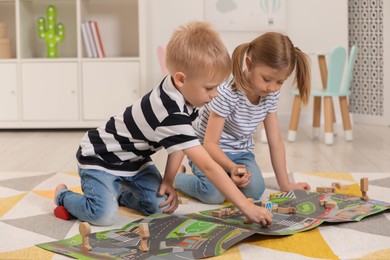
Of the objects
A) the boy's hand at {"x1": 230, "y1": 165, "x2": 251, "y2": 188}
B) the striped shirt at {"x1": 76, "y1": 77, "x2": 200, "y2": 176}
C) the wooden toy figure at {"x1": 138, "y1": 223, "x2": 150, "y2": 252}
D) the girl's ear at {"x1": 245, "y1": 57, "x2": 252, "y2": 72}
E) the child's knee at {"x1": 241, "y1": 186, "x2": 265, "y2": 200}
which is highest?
the girl's ear at {"x1": 245, "y1": 57, "x2": 252, "y2": 72}

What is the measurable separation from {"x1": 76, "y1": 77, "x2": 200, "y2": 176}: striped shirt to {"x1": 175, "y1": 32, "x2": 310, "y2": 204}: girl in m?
0.19

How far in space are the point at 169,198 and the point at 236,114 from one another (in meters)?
0.35

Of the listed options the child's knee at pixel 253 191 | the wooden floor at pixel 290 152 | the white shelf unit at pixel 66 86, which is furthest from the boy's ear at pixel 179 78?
the white shelf unit at pixel 66 86

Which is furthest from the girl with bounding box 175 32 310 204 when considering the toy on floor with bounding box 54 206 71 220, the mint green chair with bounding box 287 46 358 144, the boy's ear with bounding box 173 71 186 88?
the mint green chair with bounding box 287 46 358 144

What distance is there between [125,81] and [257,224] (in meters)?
2.20

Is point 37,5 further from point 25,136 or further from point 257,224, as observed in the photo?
point 257,224

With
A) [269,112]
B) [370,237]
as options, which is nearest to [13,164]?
[269,112]

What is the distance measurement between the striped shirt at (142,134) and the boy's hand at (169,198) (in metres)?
0.10

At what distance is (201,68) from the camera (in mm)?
1521

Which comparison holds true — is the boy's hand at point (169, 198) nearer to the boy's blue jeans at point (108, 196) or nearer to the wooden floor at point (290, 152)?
the boy's blue jeans at point (108, 196)

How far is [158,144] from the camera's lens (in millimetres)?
1662

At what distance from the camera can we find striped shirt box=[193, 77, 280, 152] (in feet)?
6.11

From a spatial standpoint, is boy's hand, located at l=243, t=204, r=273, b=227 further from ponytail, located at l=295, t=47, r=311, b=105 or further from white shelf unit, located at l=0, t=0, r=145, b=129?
white shelf unit, located at l=0, t=0, r=145, b=129

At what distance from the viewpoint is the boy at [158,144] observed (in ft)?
5.00
